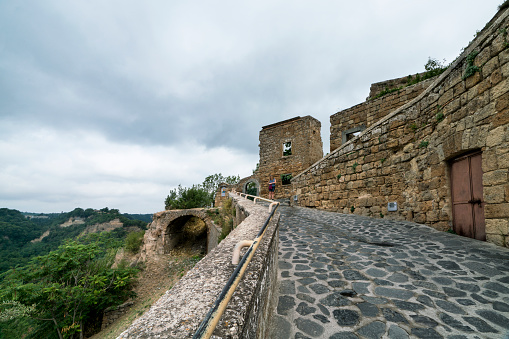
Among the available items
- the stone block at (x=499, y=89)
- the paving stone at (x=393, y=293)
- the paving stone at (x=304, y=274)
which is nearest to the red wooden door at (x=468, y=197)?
the stone block at (x=499, y=89)

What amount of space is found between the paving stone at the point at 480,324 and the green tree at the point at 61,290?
491 inches

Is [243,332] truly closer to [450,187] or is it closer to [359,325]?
[359,325]

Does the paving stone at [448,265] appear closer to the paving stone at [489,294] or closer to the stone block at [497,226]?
the paving stone at [489,294]

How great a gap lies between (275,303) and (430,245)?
3265 millimetres

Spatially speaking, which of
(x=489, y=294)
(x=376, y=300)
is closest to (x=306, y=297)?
(x=376, y=300)

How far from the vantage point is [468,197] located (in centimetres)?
415

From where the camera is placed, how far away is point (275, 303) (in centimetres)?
232

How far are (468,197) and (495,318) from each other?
→ 10.1ft

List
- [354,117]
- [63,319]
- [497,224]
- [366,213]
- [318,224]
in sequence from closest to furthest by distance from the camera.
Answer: [497,224], [318,224], [366,213], [63,319], [354,117]

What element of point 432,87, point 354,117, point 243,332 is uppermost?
point 354,117

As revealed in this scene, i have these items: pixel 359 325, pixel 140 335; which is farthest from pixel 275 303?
pixel 140 335

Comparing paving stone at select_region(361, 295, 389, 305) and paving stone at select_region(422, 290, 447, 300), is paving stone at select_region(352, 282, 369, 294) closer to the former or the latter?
paving stone at select_region(361, 295, 389, 305)

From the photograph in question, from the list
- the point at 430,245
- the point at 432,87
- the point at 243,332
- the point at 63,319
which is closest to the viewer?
the point at 243,332

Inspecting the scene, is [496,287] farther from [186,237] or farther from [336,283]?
[186,237]
